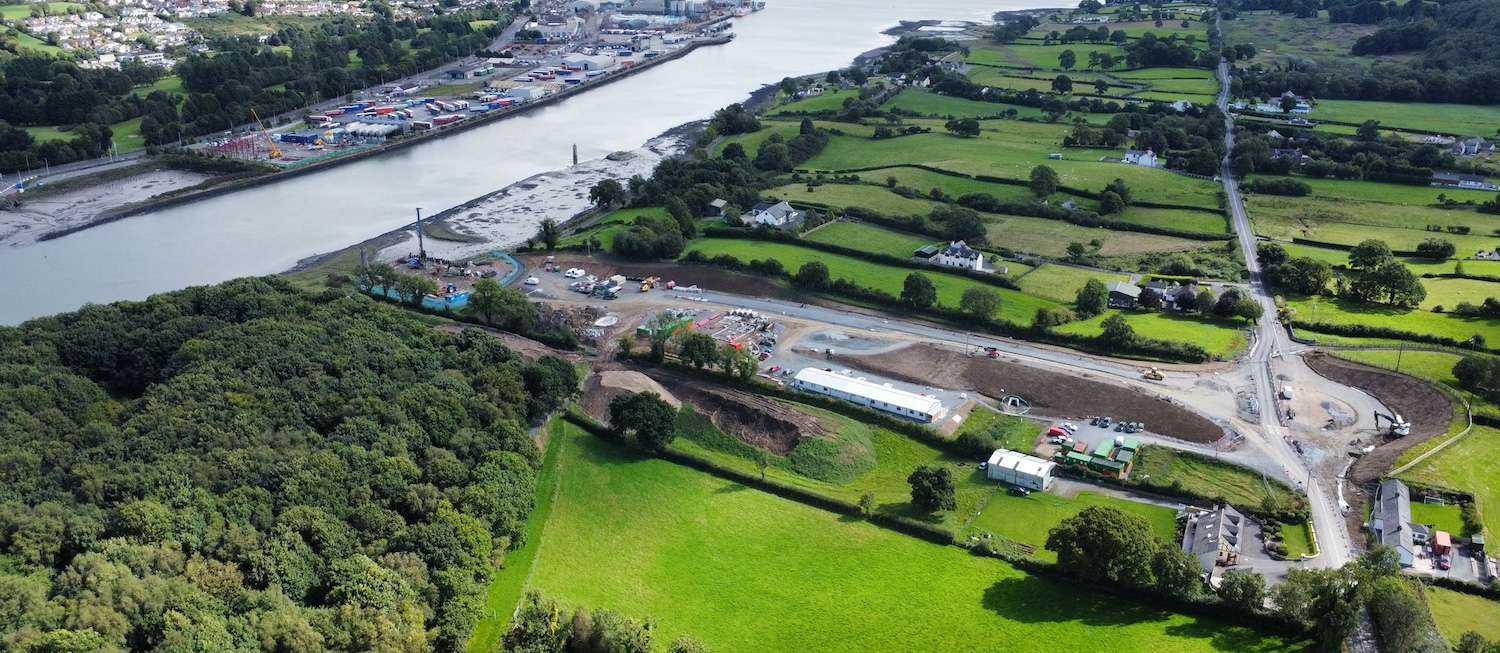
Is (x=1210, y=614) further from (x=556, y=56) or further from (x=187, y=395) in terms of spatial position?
(x=556, y=56)

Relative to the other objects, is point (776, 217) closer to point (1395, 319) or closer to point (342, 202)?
point (1395, 319)

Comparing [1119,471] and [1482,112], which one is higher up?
[1482,112]

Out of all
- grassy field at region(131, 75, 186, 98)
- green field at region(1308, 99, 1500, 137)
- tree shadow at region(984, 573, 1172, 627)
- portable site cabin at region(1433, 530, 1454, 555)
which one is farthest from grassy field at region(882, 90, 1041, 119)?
grassy field at region(131, 75, 186, 98)

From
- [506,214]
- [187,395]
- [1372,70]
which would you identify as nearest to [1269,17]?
[1372,70]

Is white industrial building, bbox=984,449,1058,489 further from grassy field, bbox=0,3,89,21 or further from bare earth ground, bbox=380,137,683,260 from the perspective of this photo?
grassy field, bbox=0,3,89,21

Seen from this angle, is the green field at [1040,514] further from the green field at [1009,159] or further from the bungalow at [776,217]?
the green field at [1009,159]

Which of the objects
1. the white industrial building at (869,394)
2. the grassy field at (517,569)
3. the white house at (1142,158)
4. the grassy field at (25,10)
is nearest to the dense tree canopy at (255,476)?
the grassy field at (517,569)
